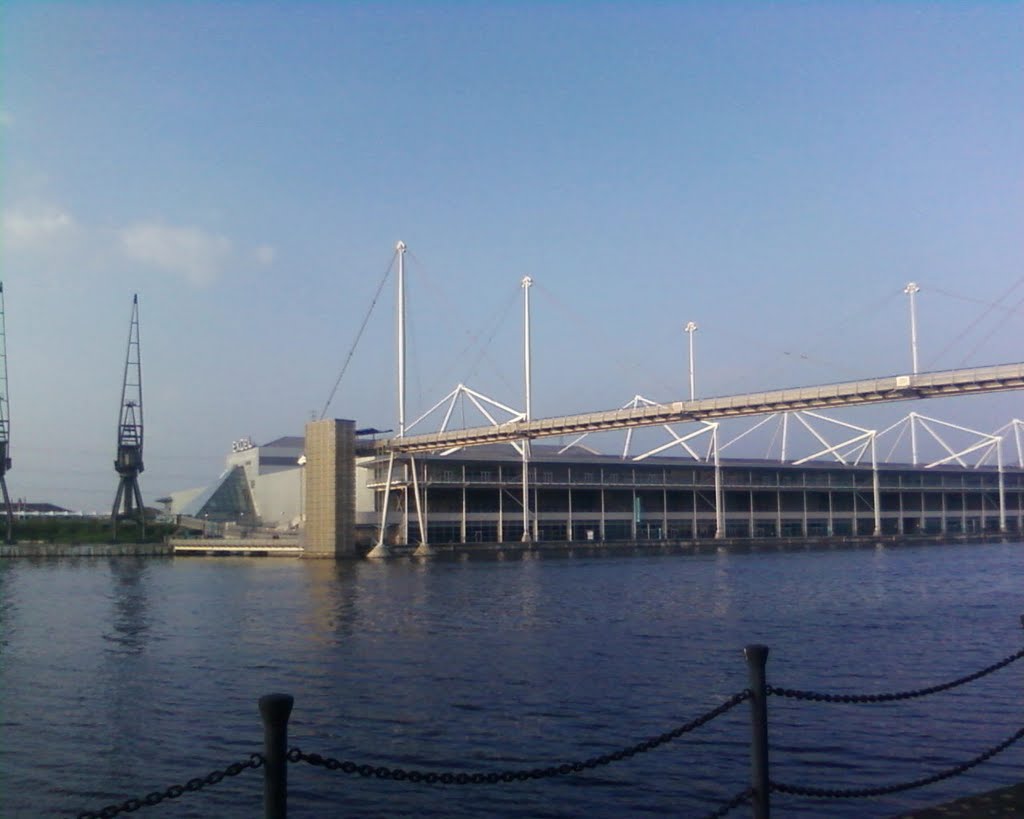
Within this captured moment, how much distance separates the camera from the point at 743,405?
1922 inches

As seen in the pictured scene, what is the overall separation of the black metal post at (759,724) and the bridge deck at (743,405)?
36768 mm

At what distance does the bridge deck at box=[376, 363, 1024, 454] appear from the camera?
3853cm

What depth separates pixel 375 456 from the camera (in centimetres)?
6219

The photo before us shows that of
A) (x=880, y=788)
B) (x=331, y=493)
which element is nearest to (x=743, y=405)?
(x=331, y=493)

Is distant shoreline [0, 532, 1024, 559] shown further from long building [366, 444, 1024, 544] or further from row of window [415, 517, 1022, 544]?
long building [366, 444, 1024, 544]

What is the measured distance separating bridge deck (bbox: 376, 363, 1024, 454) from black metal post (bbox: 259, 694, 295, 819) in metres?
38.4

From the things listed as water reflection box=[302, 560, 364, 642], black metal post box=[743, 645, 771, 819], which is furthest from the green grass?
black metal post box=[743, 645, 771, 819]

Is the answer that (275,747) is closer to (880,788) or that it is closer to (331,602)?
(880,788)

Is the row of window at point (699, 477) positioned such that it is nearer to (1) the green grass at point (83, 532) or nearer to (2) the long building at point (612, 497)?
(2) the long building at point (612, 497)

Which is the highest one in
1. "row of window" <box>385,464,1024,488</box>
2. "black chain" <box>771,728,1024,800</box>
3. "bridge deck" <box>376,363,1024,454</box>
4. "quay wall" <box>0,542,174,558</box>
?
"bridge deck" <box>376,363,1024,454</box>

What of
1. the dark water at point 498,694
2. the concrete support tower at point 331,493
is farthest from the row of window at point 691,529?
the dark water at point 498,694

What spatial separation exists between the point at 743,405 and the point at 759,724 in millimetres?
46016

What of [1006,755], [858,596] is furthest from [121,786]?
[858,596]

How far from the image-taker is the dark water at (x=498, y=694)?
8867 mm
